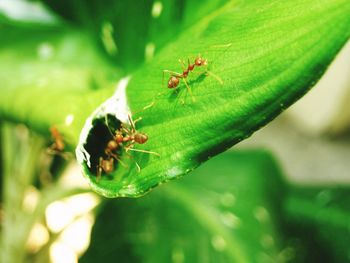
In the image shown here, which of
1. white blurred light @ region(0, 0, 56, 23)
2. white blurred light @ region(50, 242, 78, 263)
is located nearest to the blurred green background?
white blurred light @ region(0, 0, 56, 23)

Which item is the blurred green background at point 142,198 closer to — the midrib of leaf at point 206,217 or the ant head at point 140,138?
the midrib of leaf at point 206,217

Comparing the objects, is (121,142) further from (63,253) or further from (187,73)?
(63,253)

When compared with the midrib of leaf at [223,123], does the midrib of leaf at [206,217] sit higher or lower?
lower

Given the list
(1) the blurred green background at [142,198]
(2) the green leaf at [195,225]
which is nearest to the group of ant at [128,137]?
(1) the blurred green background at [142,198]

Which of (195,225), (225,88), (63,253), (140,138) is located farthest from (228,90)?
(63,253)

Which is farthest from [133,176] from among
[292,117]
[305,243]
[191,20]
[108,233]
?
[292,117]

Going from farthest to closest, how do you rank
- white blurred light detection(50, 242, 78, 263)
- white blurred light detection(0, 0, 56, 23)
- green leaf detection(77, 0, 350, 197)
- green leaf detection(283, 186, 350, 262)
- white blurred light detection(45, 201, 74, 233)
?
white blurred light detection(45, 201, 74, 233)
white blurred light detection(50, 242, 78, 263)
green leaf detection(283, 186, 350, 262)
white blurred light detection(0, 0, 56, 23)
green leaf detection(77, 0, 350, 197)

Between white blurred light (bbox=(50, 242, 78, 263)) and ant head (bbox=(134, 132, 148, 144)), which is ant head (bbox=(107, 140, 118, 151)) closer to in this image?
ant head (bbox=(134, 132, 148, 144))

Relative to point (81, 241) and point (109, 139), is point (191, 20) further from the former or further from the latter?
point (81, 241)
